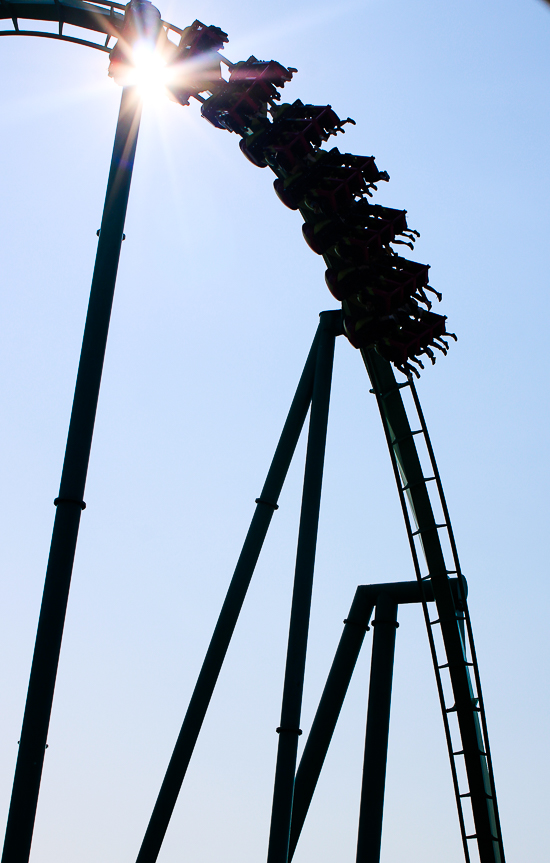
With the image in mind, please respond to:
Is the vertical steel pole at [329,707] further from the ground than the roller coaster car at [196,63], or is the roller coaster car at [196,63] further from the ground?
the roller coaster car at [196,63]

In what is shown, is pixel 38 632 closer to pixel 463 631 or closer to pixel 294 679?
pixel 294 679

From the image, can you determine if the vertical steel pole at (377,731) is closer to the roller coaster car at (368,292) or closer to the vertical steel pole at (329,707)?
the vertical steel pole at (329,707)

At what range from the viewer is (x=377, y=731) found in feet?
27.1

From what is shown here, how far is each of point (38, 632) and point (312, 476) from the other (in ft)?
12.6

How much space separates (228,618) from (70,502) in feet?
10.5

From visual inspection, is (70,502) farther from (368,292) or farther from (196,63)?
(196,63)

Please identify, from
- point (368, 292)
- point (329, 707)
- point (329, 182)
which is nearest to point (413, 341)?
point (368, 292)

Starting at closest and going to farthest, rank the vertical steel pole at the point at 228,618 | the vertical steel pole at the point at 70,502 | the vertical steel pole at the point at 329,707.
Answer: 1. the vertical steel pole at the point at 70,502
2. the vertical steel pole at the point at 228,618
3. the vertical steel pole at the point at 329,707

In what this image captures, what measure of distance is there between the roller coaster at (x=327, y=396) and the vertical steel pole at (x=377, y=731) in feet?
0.04

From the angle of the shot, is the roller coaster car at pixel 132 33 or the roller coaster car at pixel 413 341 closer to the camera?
the roller coaster car at pixel 132 33

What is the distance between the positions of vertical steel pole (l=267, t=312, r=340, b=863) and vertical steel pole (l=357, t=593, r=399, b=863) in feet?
4.84

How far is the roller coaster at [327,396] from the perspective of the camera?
728 centimetres

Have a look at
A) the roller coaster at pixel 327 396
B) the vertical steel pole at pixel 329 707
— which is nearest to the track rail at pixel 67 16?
the roller coaster at pixel 327 396

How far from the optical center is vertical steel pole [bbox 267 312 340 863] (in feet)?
22.4
